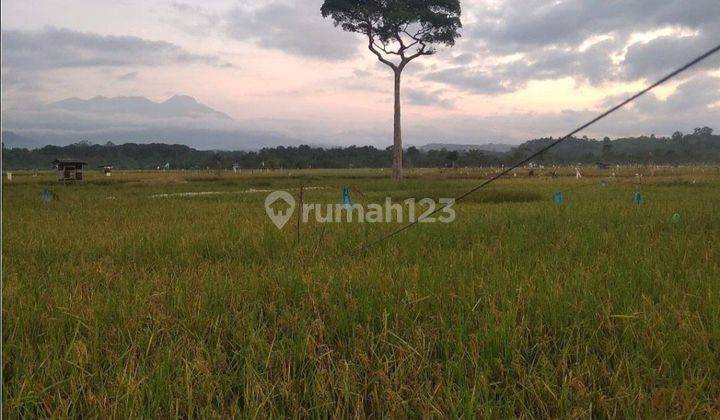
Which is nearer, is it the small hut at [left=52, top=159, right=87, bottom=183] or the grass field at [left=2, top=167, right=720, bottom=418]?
the grass field at [left=2, top=167, right=720, bottom=418]

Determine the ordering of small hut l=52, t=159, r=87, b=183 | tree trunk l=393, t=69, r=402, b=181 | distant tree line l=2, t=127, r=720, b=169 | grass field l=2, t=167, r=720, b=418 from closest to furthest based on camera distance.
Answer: grass field l=2, t=167, r=720, b=418
tree trunk l=393, t=69, r=402, b=181
small hut l=52, t=159, r=87, b=183
distant tree line l=2, t=127, r=720, b=169

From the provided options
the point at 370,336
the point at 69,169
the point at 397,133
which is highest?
the point at 397,133

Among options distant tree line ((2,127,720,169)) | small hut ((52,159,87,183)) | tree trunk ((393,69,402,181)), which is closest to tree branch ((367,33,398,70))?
tree trunk ((393,69,402,181))

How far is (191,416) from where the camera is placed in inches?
57.4

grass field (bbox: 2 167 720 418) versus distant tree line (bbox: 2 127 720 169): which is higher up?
distant tree line (bbox: 2 127 720 169)

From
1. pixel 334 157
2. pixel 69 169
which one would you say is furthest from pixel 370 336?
pixel 334 157

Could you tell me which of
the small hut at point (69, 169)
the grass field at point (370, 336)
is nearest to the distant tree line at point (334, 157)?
the small hut at point (69, 169)

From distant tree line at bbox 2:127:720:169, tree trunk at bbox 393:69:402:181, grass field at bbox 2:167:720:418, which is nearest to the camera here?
grass field at bbox 2:167:720:418

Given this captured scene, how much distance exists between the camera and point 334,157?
9162 cm

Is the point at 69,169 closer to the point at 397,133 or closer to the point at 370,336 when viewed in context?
the point at 397,133

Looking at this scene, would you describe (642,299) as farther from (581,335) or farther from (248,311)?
(248,311)

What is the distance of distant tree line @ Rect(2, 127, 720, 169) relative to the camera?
85062mm

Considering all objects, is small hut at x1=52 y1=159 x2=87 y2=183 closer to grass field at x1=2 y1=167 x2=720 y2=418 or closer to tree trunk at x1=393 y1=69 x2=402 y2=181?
tree trunk at x1=393 y1=69 x2=402 y2=181

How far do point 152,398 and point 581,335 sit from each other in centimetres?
177
